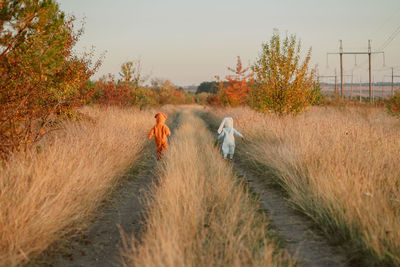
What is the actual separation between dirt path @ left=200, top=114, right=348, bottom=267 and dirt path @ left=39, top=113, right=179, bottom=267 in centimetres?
203

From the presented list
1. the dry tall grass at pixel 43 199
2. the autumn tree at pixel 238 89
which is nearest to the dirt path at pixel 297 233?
the dry tall grass at pixel 43 199

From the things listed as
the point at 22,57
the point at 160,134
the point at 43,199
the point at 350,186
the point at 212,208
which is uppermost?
the point at 22,57

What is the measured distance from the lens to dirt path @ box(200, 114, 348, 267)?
3.24m

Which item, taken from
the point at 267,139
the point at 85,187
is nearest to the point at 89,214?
the point at 85,187

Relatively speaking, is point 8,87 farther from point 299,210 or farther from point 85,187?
point 299,210

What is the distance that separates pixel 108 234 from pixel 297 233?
8.86ft

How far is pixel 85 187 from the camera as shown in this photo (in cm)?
475

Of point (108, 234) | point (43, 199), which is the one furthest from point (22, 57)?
point (108, 234)

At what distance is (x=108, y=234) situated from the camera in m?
3.98

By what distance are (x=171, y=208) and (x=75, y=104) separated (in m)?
6.59

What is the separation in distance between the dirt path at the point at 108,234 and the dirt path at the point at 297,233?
203cm

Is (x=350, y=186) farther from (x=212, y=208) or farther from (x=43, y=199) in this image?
(x=43, y=199)

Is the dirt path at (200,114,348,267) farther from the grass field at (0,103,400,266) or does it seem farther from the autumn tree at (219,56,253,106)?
the autumn tree at (219,56,253,106)

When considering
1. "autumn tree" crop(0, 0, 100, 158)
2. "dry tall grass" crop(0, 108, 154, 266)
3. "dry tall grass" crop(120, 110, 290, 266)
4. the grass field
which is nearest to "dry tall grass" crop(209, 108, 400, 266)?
the grass field
